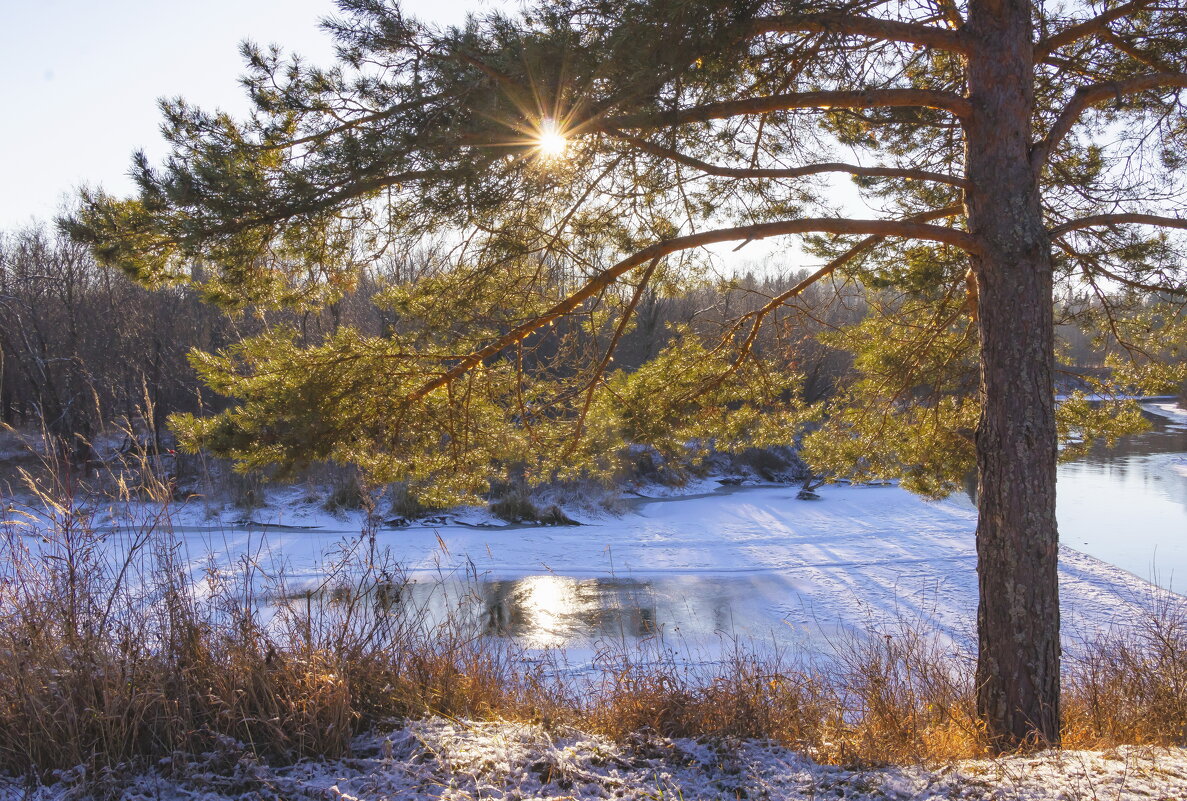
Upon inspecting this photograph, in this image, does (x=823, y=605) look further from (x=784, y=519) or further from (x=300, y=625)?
(x=300, y=625)

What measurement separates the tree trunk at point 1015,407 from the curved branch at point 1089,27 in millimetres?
778

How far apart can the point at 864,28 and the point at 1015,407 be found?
8.36 ft

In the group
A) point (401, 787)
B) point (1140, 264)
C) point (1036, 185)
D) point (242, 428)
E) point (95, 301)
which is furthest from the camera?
point (95, 301)

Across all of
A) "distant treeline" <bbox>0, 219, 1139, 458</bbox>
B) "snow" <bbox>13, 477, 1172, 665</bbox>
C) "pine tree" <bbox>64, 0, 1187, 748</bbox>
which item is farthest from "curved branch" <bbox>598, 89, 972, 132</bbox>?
"distant treeline" <bbox>0, 219, 1139, 458</bbox>

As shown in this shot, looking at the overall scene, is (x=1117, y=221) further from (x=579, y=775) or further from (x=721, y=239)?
(x=579, y=775)

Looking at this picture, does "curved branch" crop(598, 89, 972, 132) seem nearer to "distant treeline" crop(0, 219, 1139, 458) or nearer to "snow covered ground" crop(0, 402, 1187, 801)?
"snow covered ground" crop(0, 402, 1187, 801)

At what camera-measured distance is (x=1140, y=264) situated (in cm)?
634

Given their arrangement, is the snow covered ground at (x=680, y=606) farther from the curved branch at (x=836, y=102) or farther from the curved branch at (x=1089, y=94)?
the curved branch at (x=1089, y=94)

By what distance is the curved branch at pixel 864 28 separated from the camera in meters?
4.44

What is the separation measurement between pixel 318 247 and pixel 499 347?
155 centimetres

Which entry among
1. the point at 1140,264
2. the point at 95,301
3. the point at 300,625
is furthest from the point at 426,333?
the point at 95,301

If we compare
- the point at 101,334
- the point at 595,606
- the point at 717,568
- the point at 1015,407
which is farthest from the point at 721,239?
the point at 101,334

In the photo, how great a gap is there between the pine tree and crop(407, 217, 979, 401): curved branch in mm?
20

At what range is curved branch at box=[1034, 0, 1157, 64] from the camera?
17.2 ft
